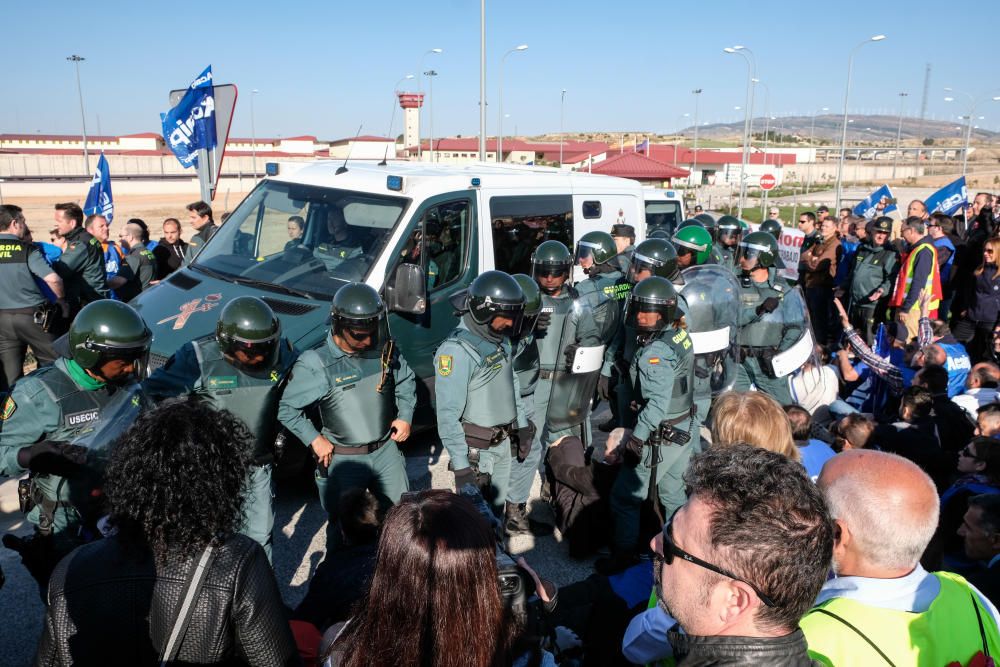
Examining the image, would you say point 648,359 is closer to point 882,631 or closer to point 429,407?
point 429,407

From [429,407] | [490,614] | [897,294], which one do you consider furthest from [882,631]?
[897,294]

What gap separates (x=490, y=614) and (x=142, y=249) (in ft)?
27.4

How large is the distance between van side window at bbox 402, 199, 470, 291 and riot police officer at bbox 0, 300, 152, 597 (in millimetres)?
2804

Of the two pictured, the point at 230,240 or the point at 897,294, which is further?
the point at 897,294

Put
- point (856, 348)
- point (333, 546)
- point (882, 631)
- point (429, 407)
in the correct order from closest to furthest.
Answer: point (882, 631) → point (333, 546) → point (429, 407) → point (856, 348)

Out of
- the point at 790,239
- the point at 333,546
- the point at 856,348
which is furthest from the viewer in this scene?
the point at 790,239

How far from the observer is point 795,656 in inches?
70.9

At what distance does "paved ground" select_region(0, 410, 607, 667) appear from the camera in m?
4.09

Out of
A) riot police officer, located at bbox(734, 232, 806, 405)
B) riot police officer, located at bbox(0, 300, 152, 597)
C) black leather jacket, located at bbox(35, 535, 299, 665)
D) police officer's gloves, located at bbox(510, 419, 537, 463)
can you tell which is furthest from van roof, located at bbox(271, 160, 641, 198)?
black leather jacket, located at bbox(35, 535, 299, 665)

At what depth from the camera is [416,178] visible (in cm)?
628

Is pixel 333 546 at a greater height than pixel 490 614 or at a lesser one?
lesser

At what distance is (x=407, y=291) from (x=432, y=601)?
3.91 metres

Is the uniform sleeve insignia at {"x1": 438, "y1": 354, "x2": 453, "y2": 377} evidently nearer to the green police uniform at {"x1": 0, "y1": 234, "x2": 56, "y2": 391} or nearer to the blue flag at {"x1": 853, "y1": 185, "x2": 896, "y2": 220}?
the green police uniform at {"x1": 0, "y1": 234, "x2": 56, "y2": 391}

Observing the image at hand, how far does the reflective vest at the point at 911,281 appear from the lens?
28.9 ft
